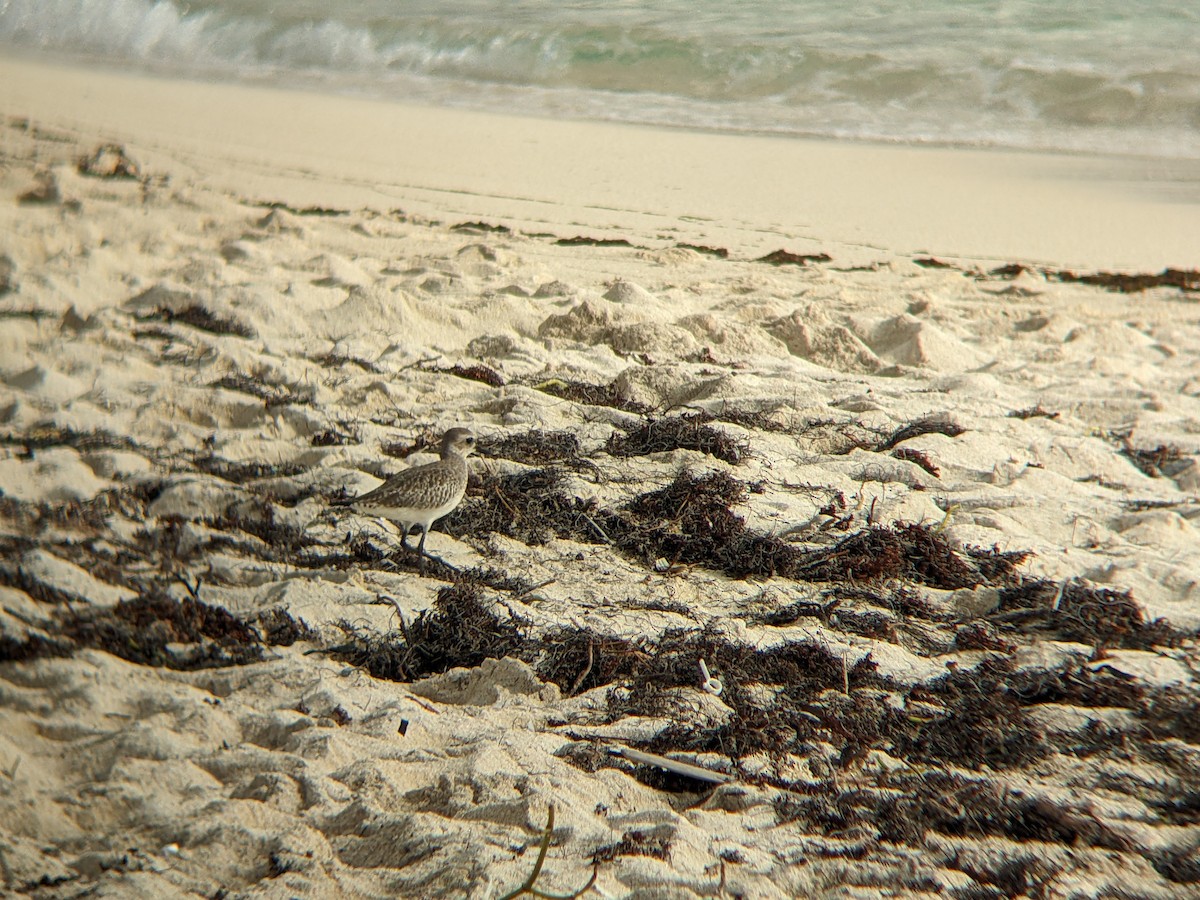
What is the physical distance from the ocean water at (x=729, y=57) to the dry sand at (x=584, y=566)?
215 inches

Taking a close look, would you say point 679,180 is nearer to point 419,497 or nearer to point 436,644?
point 419,497

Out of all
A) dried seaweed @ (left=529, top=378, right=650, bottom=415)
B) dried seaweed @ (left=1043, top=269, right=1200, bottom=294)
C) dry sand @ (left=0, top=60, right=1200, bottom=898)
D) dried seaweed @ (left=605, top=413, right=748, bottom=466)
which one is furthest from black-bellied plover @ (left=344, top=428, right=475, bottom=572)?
dried seaweed @ (left=1043, top=269, right=1200, bottom=294)

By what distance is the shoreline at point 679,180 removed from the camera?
7.92 meters

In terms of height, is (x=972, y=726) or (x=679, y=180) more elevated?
(x=679, y=180)

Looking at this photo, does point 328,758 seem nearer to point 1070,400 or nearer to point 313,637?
point 313,637

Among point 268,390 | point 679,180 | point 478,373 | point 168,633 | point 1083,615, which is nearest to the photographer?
point 168,633

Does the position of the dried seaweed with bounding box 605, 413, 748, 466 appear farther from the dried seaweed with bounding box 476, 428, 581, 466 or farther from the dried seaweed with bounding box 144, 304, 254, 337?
the dried seaweed with bounding box 144, 304, 254, 337

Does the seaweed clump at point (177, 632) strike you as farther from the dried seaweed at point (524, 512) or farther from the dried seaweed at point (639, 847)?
the dried seaweed at point (639, 847)

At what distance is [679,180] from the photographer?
9367mm

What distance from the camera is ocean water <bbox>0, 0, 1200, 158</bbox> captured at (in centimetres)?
1219

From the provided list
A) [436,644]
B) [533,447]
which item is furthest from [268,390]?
[436,644]

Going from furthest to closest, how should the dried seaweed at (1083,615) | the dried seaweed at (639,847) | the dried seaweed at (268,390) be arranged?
the dried seaweed at (268,390), the dried seaweed at (1083,615), the dried seaweed at (639,847)

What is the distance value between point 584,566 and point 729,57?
12.1m

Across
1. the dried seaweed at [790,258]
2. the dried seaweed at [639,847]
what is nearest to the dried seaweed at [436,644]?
the dried seaweed at [639,847]
